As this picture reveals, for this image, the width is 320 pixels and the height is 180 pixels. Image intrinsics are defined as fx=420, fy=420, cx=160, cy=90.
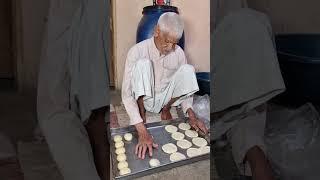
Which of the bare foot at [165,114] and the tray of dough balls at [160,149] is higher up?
the bare foot at [165,114]

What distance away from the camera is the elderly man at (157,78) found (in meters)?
0.88

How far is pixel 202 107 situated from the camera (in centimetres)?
94

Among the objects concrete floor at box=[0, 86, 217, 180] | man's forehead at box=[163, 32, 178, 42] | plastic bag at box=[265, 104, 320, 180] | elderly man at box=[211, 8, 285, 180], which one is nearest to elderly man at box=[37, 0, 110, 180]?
concrete floor at box=[0, 86, 217, 180]

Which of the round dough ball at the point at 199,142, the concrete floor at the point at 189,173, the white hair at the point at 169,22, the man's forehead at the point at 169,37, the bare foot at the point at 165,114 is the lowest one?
the concrete floor at the point at 189,173

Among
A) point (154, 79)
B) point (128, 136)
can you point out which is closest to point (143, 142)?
point (128, 136)

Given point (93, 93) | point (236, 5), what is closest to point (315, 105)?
point (236, 5)

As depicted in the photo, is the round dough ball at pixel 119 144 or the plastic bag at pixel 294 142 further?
the plastic bag at pixel 294 142

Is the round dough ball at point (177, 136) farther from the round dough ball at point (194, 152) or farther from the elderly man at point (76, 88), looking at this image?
the elderly man at point (76, 88)

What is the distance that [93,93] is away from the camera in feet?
2.90

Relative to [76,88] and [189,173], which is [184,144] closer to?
[189,173]

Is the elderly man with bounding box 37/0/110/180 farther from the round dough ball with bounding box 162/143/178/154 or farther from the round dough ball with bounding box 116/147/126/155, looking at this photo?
the round dough ball with bounding box 162/143/178/154

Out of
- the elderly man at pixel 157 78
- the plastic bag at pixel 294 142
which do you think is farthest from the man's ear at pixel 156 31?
the plastic bag at pixel 294 142

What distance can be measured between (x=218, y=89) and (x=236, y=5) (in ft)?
0.63

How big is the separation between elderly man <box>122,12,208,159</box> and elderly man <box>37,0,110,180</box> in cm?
6
